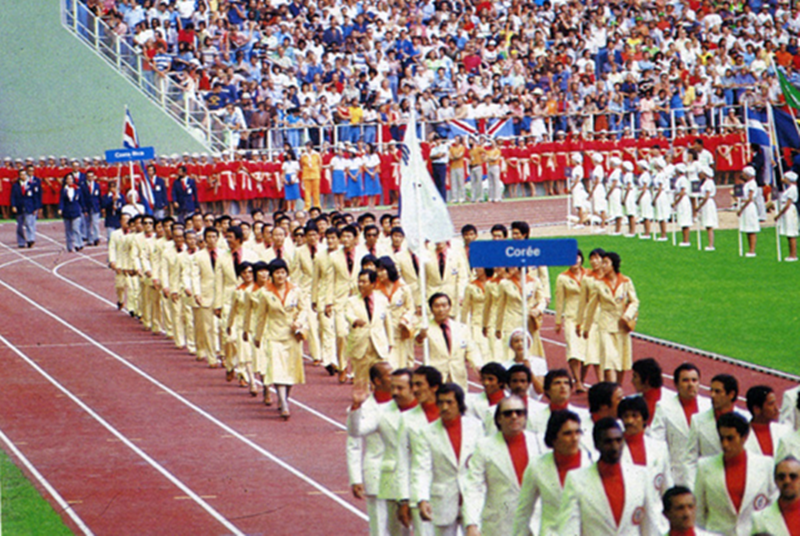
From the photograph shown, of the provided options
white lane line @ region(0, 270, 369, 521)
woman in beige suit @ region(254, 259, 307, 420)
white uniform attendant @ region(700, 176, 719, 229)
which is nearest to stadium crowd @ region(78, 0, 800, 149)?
white uniform attendant @ region(700, 176, 719, 229)

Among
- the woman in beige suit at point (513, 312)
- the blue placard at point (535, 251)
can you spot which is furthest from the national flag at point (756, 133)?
the blue placard at point (535, 251)

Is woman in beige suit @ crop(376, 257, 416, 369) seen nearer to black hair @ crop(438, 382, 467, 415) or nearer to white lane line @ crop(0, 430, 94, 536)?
white lane line @ crop(0, 430, 94, 536)

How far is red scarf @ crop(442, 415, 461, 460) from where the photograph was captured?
8.64 metres

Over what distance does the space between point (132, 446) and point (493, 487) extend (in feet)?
22.1

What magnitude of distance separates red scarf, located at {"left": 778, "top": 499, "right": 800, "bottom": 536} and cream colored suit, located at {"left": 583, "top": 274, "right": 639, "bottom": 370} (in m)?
8.22

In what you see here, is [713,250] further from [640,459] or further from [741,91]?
[640,459]

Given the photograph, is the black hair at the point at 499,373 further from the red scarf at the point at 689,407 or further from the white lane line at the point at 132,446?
the white lane line at the point at 132,446

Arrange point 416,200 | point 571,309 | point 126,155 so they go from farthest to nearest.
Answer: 1. point 126,155
2. point 571,309
3. point 416,200

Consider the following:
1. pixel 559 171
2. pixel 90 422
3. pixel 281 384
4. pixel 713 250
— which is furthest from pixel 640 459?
pixel 559 171

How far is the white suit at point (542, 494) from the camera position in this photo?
294 inches

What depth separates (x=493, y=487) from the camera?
8156mm

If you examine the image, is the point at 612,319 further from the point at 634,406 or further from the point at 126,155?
the point at 126,155

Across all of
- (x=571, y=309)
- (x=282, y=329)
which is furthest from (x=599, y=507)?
(x=571, y=309)

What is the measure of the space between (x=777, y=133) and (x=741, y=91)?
1445 cm
